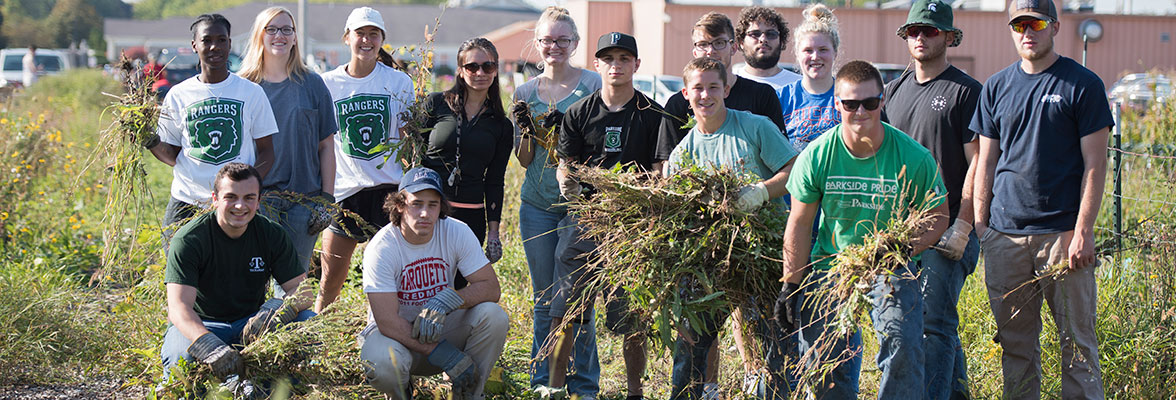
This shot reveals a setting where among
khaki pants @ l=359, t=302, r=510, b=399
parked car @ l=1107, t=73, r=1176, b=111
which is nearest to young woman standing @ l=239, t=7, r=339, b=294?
khaki pants @ l=359, t=302, r=510, b=399

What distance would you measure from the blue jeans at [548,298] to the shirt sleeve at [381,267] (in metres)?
0.74

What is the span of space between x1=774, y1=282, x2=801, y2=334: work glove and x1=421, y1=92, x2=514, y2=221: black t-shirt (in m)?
1.70

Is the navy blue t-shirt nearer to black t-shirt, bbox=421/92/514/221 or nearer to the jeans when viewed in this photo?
the jeans

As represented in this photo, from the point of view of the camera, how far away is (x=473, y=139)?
518 cm

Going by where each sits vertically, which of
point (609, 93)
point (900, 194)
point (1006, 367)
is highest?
point (609, 93)

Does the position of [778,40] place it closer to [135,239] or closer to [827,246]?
[827,246]

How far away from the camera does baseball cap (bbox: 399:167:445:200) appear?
468 centimetres

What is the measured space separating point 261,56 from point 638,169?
2146mm

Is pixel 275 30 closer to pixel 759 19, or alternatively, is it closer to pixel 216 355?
pixel 216 355

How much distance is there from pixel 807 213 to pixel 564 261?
1.37 m

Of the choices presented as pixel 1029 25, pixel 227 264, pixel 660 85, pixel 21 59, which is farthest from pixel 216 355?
pixel 21 59

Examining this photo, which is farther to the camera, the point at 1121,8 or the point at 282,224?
the point at 1121,8

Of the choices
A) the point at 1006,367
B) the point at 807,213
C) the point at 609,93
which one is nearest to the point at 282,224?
the point at 609,93

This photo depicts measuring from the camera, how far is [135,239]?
5398 mm
